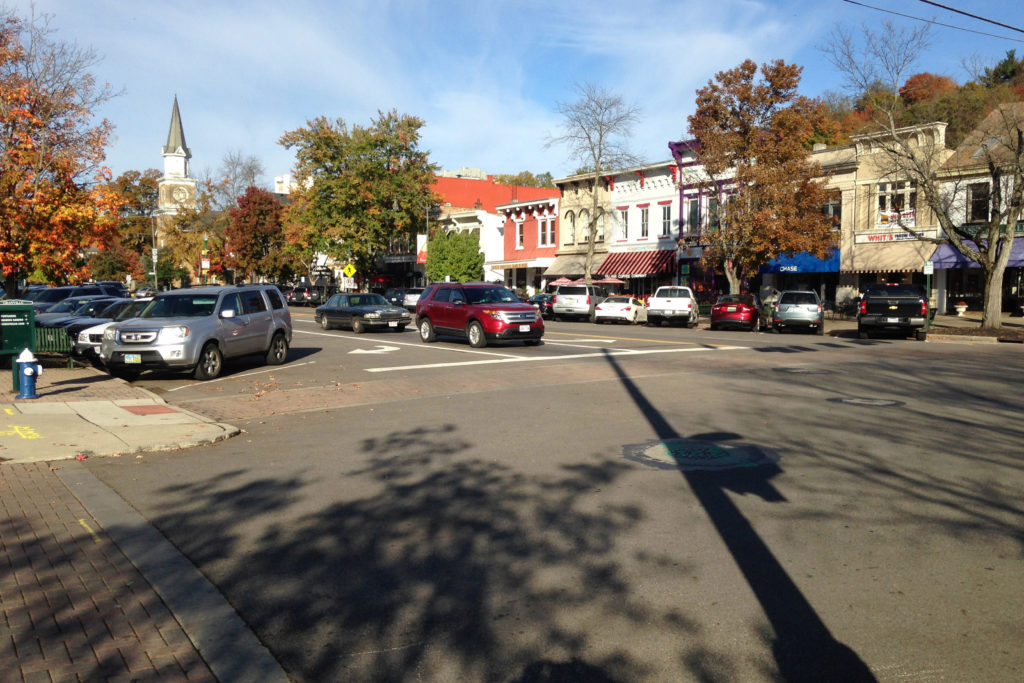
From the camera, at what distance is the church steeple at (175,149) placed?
10925 cm

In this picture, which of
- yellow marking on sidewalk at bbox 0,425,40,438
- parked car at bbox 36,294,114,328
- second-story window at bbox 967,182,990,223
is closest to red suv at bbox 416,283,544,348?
parked car at bbox 36,294,114,328

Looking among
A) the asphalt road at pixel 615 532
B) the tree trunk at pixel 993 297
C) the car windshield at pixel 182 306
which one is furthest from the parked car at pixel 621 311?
the asphalt road at pixel 615 532

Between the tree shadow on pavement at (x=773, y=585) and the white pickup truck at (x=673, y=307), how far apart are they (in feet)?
85.8

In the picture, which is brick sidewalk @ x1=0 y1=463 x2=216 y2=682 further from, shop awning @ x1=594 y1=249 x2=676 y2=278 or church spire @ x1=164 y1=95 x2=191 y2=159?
church spire @ x1=164 y1=95 x2=191 y2=159

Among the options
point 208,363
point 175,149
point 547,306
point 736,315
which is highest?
point 175,149

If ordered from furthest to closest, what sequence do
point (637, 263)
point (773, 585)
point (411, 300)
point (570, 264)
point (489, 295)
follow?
point (570, 264) < point (411, 300) < point (637, 263) < point (489, 295) < point (773, 585)

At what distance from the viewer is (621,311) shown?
120 ft

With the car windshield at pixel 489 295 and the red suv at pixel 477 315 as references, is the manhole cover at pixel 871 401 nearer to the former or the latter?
the red suv at pixel 477 315

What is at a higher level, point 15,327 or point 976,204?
point 976,204

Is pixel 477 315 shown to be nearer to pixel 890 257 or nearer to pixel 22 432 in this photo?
pixel 22 432

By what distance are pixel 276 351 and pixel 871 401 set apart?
12.5 metres

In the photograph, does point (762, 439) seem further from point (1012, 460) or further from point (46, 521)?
point (46, 521)

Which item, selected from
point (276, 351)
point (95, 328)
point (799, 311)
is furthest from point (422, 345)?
point (799, 311)

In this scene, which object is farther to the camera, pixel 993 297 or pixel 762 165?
pixel 762 165
